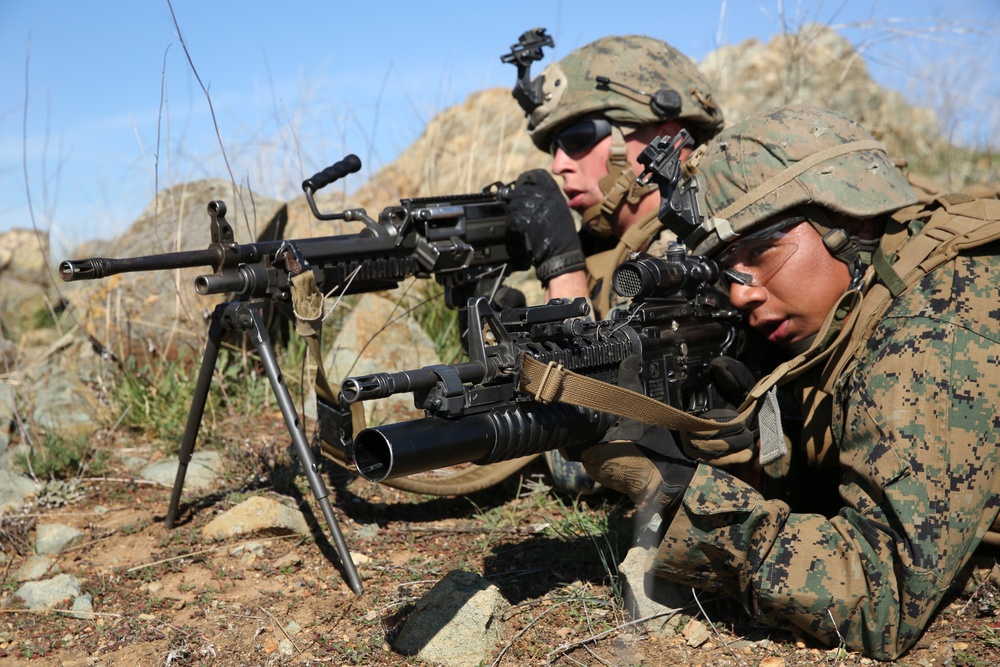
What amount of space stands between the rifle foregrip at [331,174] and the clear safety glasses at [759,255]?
2011 mm

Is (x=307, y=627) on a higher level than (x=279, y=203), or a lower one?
lower

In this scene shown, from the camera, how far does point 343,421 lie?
13.7 ft

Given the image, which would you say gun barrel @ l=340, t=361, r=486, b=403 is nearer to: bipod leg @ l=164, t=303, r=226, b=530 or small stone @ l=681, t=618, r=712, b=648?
small stone @ l=681, t=618, r=712, b=648

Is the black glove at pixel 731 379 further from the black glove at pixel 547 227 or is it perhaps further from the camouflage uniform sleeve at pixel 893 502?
the black glove at pixel 547 227

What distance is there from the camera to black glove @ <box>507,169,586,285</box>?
4.96 m

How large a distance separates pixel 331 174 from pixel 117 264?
131 centimetres

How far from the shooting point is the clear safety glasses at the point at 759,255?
3297 mm

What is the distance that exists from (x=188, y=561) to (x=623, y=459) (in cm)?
218

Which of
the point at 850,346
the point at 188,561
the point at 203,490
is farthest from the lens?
the point at 203,490

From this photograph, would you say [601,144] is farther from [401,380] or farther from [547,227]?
[401,380]

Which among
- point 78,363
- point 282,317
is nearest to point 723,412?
point 282,317

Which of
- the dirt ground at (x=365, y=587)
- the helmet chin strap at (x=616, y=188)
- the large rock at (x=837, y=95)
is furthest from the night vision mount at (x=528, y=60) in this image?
the large rock at (x=837, y=95)

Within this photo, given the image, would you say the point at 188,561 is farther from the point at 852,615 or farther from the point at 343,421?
the point at 852,615

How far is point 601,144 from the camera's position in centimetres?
519
